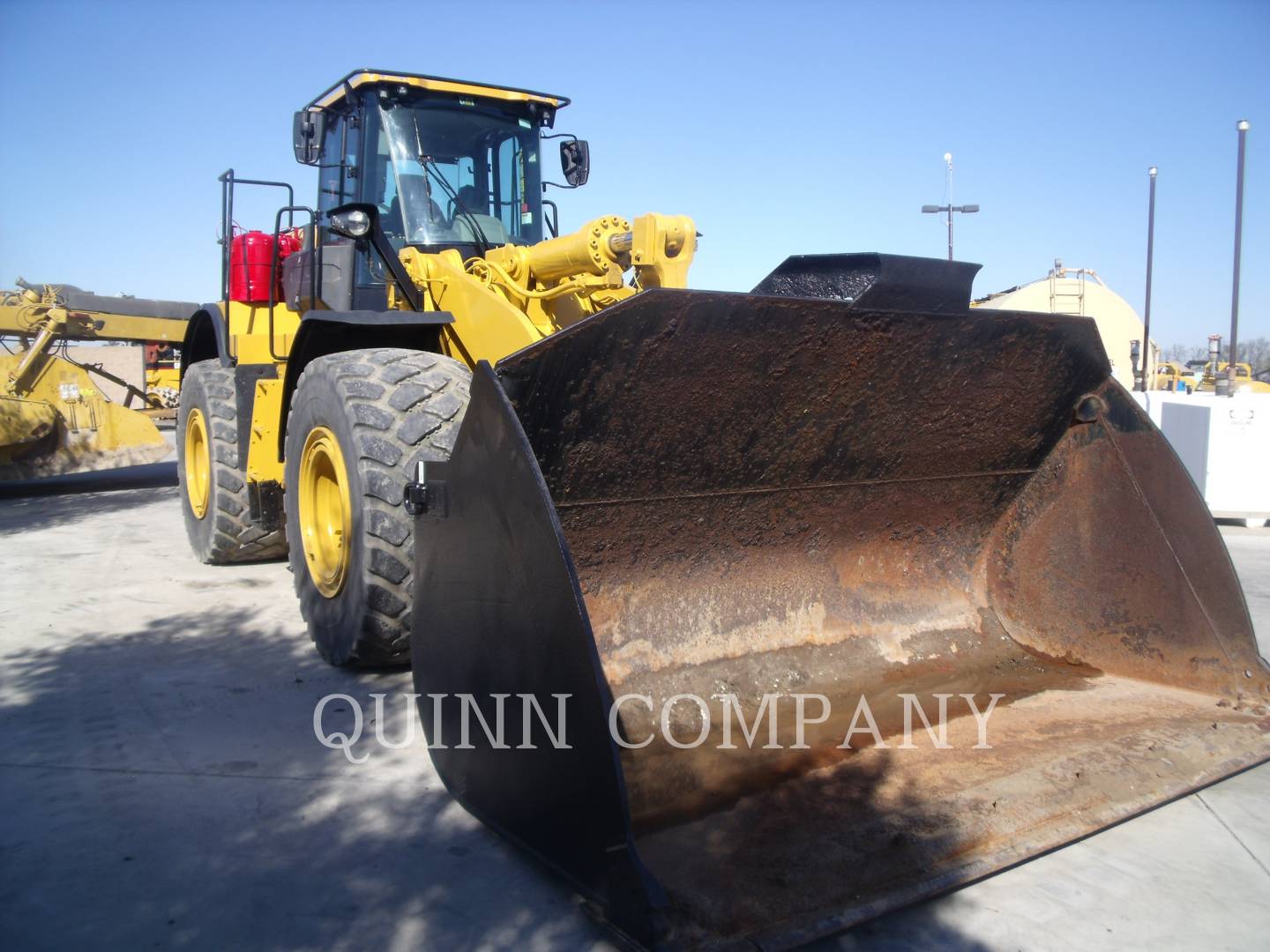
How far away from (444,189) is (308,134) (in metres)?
0.77

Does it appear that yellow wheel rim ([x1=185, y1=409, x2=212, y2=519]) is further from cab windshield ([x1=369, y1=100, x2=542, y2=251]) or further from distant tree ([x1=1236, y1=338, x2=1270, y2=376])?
distant tree ([x1=1236, y1=338, x2=1270, y2=376])

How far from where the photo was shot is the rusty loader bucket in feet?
8.11

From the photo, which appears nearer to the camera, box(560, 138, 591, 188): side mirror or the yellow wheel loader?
the yellow wheel loader

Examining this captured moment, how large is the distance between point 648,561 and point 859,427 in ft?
2.91

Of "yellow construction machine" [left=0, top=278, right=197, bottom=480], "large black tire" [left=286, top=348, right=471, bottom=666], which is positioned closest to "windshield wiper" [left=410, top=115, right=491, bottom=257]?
"large black tire" [left=286, top=348, right=471, bottom=666]

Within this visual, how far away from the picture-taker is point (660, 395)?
3.06m

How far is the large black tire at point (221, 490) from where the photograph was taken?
6.34 m

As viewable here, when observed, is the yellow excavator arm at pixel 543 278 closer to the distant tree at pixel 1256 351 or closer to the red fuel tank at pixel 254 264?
the red fuel tank at pixel 254 264

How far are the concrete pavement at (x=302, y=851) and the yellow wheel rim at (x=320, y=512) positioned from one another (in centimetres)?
43

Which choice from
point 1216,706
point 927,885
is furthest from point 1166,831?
point 927,885

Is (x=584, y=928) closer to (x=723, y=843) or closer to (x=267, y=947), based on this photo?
(x=723, y=843)

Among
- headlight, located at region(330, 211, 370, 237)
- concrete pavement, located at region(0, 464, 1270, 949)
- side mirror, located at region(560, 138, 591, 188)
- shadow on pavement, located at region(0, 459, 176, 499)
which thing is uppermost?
side mirror, located at region(560, 138, 591, 188)

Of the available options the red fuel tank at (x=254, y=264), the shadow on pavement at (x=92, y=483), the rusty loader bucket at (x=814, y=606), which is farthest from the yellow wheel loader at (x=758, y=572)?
the shadow on pavement at (x=92, y=483)

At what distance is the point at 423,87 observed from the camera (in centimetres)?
538
